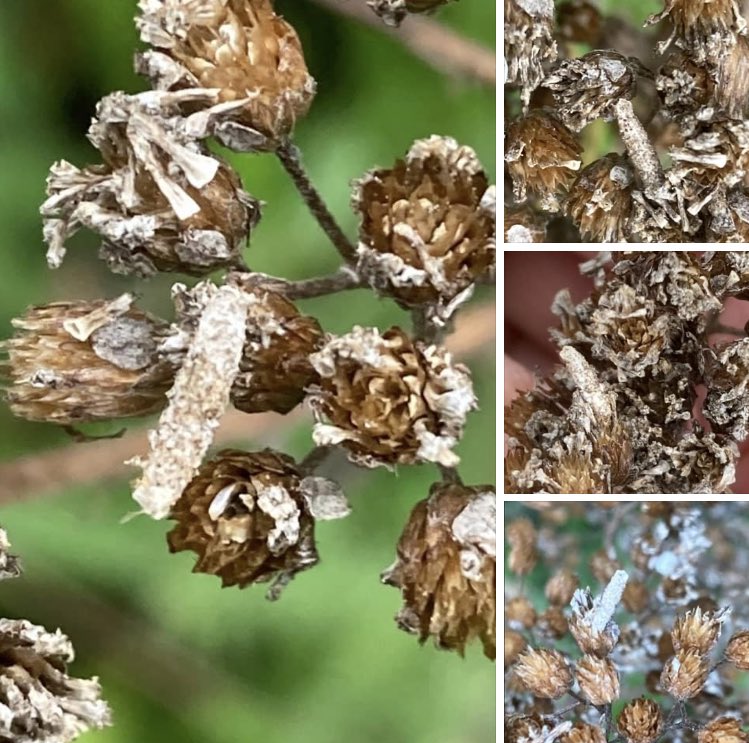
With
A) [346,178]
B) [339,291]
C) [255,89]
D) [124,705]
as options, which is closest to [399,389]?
[339,291]

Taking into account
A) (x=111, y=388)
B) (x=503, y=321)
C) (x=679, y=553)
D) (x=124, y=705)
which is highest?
(x=503, y=321)

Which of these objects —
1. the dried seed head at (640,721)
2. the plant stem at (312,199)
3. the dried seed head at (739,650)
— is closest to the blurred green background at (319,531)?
the plant stem at (312,199)

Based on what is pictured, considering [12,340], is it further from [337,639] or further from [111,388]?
[337,639]

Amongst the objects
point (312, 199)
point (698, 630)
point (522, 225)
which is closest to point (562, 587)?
point (698, 630)

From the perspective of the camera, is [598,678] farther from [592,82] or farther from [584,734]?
[592,82]

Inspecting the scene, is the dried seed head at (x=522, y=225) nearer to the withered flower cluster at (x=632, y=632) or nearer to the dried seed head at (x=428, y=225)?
the dried seed head at (x=428, y=225)

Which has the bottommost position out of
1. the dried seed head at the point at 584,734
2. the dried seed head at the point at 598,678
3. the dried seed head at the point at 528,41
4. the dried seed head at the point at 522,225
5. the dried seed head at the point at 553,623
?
the dried seed head at the point at 584,734
